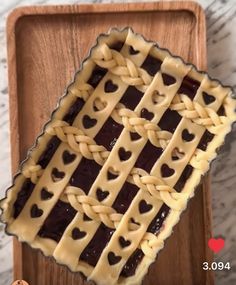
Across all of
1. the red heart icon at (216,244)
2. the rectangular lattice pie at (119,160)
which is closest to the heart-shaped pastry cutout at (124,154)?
the rectangular lattice pie at (119,160)

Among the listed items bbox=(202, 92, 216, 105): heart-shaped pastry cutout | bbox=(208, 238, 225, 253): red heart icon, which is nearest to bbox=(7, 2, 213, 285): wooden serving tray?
bbox=(208, 238, 225, 253): red heart icon

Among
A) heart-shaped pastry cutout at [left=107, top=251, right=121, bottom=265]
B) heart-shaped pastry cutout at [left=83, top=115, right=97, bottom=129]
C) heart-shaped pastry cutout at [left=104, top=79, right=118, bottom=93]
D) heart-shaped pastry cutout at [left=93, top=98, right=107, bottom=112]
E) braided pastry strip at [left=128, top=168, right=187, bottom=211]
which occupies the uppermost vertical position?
heart-shaped pastry cutout at [left=104, top=79, right=118, bottom=93]

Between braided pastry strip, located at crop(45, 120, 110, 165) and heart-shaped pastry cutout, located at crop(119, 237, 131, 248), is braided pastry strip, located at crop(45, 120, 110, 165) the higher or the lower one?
the higher one

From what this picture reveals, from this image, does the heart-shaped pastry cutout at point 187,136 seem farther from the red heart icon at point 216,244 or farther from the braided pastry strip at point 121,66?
the red heart icon at point 216,244

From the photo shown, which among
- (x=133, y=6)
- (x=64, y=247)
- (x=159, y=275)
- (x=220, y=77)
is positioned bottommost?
(x=159, y=275)

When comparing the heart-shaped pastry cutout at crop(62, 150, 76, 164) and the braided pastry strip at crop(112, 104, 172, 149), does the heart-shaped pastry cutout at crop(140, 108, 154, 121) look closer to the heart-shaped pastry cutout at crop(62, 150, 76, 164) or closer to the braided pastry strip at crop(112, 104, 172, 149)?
the braided pastry strip at crop(112, 104, 172, 149)

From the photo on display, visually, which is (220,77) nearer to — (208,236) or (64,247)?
(208,236)

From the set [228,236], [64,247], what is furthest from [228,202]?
[64,247]

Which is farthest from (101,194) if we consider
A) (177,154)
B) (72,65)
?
(72,65)
